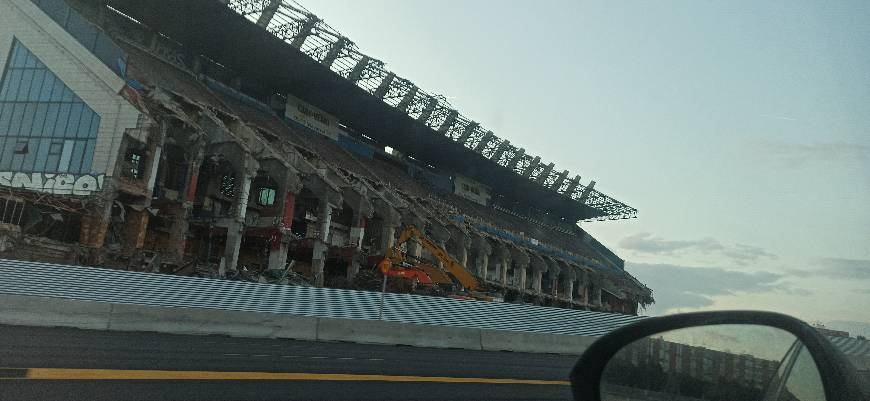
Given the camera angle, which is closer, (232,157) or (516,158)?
(232,157)

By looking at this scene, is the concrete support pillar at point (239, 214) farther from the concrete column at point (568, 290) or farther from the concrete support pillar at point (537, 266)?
the concrete column at point (568, 290)

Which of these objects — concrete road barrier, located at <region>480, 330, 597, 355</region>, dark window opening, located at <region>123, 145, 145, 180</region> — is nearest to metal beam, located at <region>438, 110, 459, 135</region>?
dark window opening, located at <region>123, 145, 145, 180</region>

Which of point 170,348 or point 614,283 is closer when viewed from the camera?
point 170,348

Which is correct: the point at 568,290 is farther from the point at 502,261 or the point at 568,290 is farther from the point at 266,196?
the point at 266,196

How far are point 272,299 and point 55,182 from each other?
22.6 metres

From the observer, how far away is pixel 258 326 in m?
10.5

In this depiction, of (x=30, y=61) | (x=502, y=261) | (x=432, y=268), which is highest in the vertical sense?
(x=30, y=61)

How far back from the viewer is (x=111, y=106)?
28.5 meters

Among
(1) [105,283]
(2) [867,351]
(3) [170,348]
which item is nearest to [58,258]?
(1) [105,283]

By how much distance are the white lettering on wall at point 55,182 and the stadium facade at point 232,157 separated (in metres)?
0.08

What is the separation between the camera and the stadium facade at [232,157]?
28.1 metres

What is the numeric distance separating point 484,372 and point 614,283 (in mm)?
71924

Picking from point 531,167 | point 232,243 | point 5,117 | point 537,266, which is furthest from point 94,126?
point 531,167

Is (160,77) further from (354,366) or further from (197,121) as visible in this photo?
(354,366)
